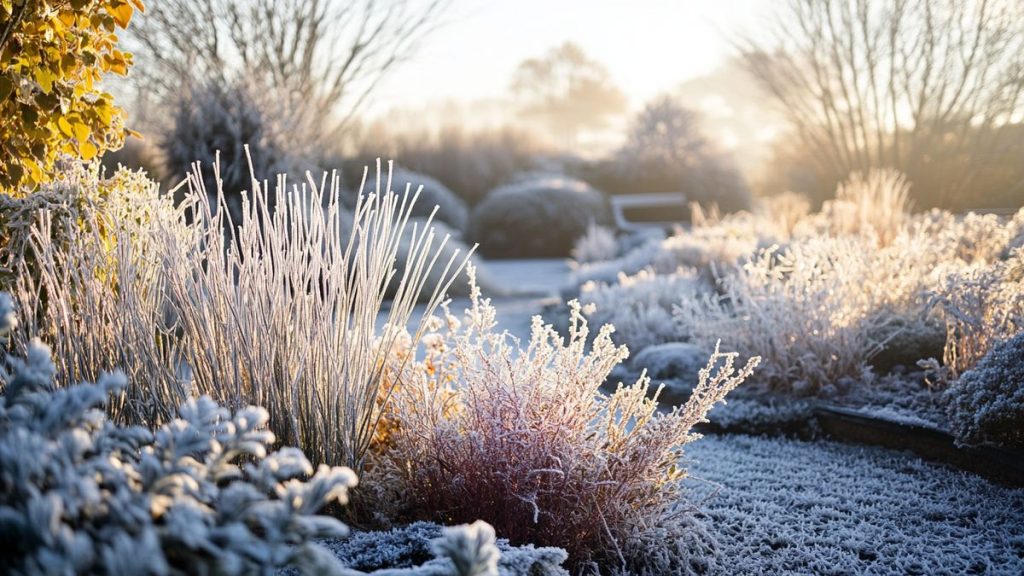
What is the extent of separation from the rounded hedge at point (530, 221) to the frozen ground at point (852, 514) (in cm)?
1036

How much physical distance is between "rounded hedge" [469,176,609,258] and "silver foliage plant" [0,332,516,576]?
40.4 feet

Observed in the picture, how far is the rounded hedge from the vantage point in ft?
44.9

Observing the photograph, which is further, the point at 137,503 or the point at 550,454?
the point at 550,454

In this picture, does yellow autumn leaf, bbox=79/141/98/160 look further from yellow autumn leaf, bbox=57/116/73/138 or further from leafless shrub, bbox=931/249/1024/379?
leafless shrub, bbox=931/249/1024/379

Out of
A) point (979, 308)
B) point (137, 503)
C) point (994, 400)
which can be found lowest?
point (994, 400)

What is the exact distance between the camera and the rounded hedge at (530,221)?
13680mm

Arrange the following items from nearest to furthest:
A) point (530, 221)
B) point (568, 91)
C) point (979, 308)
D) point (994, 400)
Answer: point (994, 400)
point (979, 308)
point (530, 221)
point (568, 91)

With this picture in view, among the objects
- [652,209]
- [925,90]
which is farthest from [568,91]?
[925,90]

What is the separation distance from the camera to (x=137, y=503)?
41.7 inches

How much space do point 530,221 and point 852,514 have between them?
439 inches

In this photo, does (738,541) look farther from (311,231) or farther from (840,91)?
(840,91)

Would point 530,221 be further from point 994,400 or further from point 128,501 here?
point 128,501

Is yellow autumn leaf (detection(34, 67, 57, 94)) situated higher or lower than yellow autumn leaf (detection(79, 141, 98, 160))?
higher

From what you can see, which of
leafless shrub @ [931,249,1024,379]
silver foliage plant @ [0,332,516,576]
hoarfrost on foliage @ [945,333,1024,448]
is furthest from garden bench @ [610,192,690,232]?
silver foliage plant @ [0,332,516,576]
